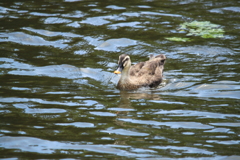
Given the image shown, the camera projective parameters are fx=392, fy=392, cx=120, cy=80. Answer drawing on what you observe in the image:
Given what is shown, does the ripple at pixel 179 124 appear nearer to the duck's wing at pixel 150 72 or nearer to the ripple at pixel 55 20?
the duck's wing at pixel 150 72

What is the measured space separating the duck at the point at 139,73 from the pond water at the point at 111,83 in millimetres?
285

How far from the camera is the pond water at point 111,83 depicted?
7.00m

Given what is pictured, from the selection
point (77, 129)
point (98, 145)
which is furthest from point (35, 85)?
point (98, 145)

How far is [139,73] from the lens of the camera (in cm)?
1142

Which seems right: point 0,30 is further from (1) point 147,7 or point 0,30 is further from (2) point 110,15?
(1) point 147,7

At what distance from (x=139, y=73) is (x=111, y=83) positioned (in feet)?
2.85

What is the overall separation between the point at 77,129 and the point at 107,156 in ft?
4.18

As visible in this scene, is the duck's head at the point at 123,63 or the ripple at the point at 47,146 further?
the duck's head at the point at 123,63

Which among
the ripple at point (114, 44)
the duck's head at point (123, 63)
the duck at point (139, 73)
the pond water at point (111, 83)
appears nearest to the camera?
the pond water at point (111, 83)

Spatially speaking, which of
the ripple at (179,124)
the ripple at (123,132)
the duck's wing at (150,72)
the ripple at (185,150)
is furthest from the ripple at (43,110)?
the duck's wing at (150,72)

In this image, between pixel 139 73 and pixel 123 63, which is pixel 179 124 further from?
pixel 139 73

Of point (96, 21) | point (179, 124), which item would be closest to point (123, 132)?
point (179, 124)

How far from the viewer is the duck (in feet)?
35.7

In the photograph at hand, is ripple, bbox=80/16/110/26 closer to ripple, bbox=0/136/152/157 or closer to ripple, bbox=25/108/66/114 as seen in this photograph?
ripple, bbox=25/108/66/114
